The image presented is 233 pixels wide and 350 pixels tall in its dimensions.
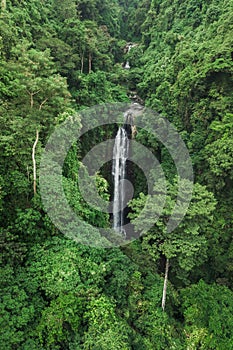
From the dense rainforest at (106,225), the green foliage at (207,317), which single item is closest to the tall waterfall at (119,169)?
the dense rainforest at (106,225)

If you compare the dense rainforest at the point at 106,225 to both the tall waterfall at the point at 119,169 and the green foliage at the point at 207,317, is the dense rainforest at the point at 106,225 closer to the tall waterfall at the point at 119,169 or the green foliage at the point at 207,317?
the green foliage at the point at 207,317

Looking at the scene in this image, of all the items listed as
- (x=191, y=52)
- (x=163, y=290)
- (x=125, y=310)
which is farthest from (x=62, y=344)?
(x=191, y=52)

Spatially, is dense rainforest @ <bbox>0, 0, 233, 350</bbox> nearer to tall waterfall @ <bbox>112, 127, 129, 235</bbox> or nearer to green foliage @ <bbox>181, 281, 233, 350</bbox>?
green foliage @ <bbox>181, 281, 233, 350</bbox>

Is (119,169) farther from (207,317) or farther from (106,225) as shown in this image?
(207,317)

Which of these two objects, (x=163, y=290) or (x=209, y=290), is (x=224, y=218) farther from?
(x=163, y=290)

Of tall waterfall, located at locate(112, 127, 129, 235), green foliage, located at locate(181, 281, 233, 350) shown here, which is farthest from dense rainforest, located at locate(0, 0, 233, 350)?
tall waterfall, located at locate(112, 127, 129, 235)
